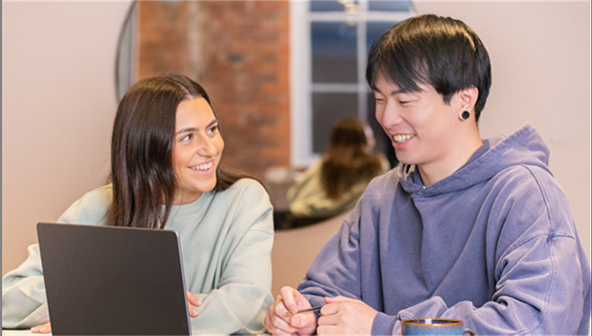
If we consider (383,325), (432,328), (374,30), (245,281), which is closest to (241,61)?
(374,30)

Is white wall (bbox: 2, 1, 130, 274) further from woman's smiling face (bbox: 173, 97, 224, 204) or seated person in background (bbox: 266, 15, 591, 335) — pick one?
seated person in background (bbox: 266, 15, 591, 335)

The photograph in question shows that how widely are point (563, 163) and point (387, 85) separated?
Result: 921mm

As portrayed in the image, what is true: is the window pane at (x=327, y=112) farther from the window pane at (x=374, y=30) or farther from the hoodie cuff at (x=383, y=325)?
the hoodie cuff at (x=383, y=325)

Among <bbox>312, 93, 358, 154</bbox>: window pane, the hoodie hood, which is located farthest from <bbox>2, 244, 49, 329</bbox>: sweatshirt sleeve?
<bbox>312, 93, 358, 154</bbox>: window pane

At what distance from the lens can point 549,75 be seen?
1970 millimetres

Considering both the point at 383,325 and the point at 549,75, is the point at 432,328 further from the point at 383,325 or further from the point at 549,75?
the point at 549,75

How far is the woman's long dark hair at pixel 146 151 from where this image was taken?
1615 mm

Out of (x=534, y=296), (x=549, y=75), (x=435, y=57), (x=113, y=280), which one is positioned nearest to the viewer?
(x=113, y=280)

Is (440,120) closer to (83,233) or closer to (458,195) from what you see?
(458,195)

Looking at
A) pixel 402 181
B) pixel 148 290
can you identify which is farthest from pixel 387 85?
pixel 148 290

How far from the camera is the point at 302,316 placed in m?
1.31

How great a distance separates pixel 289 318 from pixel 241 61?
150 cm

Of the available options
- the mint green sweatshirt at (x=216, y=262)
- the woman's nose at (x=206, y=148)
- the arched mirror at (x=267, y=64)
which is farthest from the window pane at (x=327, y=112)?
the woman's nose at (x=206, y=148)

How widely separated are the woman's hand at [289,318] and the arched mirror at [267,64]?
1102 millimetres
